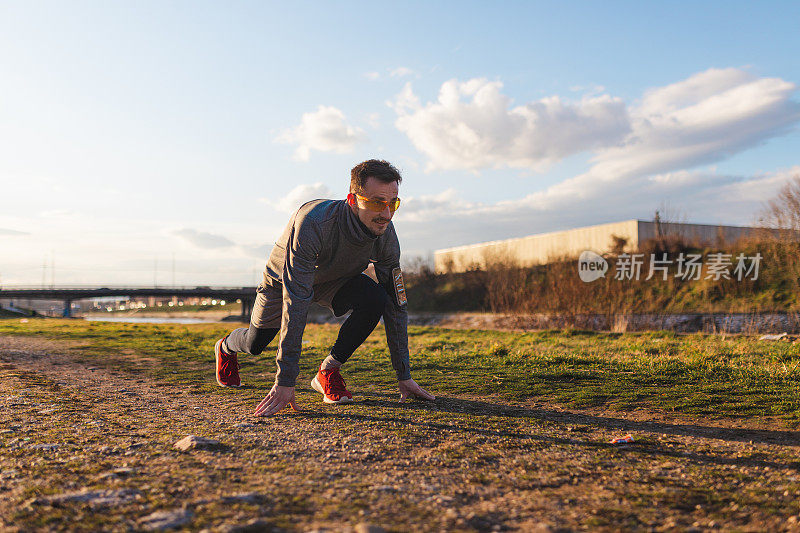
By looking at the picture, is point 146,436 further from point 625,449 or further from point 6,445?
point 625,449

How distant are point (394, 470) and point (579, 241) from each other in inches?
1611

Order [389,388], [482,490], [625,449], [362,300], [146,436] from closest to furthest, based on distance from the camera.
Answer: [482,490] → [625,449] → [146,436] → [362,300] → [389,388]

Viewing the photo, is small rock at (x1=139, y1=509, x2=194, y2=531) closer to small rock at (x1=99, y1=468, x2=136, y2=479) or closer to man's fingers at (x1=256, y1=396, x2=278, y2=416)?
small rock at (x1=99, y1=468, x2=136, y2=479)

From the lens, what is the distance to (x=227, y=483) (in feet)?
6.79

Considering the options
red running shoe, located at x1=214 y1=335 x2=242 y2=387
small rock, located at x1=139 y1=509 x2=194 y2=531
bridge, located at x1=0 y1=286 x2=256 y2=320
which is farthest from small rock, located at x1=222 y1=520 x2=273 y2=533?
bridge, located at x1=0 y1=286 x2=256 y2=320

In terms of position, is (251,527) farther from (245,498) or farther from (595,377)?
(595,377)

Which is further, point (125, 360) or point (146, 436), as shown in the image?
point (125, 360)

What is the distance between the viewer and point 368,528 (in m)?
1.62

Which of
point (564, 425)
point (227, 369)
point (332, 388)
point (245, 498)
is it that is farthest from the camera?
point (227, 369)

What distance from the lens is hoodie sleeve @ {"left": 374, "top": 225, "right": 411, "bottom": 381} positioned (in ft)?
13.8

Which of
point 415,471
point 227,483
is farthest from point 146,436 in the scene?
point 415,471

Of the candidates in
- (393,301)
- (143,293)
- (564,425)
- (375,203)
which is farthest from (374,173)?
(143,293)

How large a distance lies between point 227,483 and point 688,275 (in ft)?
94.3

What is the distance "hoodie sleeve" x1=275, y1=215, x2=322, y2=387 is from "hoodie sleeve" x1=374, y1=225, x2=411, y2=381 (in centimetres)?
65
